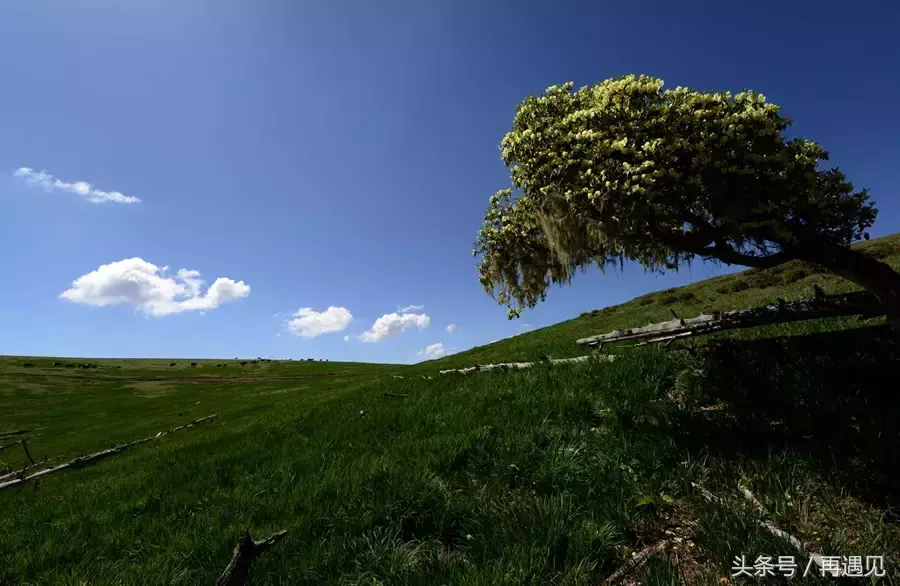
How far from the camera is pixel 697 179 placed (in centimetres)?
761

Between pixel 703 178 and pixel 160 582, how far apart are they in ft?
35.9

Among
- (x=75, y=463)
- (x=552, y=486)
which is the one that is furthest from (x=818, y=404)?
(x=75, y=463)

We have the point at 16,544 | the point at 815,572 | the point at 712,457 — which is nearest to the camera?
the point at 815,572

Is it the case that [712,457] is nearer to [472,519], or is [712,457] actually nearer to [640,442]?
[640,442]

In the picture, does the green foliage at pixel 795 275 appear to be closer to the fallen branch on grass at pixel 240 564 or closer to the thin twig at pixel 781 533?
→ the thin twig at pixel 781 533

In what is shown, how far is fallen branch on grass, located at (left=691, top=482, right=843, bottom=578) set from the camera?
141 inches

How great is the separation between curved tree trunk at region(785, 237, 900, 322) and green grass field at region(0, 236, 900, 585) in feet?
3.62

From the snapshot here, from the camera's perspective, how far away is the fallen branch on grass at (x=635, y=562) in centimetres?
405

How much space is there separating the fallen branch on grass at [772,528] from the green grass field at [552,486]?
0.08m

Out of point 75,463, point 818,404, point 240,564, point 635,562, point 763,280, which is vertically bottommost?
point 75,463

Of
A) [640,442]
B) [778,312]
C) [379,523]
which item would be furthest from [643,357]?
[379,523]

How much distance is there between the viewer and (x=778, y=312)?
862cm

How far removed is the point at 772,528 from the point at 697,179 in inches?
232

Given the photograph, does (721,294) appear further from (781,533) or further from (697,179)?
(781,533)
